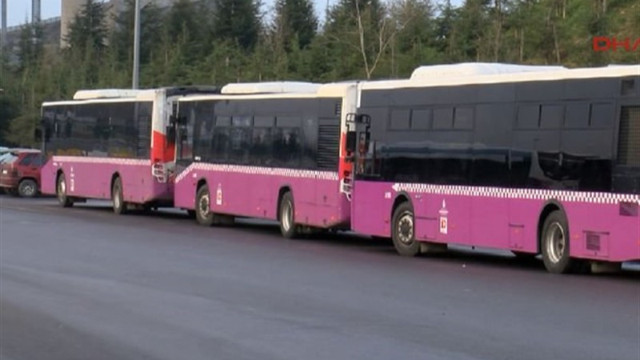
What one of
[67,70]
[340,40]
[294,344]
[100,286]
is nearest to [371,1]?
[340,40]

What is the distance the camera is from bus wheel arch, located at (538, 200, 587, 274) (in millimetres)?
19438

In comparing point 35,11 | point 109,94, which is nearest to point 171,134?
point 109,94

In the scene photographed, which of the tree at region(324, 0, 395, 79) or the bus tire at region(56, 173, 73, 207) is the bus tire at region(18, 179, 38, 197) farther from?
the tree at region(324, 0, 395, 79)

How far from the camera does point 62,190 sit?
1588 inches

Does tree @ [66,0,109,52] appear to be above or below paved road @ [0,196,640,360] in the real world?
above

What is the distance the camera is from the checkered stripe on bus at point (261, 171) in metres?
26.6

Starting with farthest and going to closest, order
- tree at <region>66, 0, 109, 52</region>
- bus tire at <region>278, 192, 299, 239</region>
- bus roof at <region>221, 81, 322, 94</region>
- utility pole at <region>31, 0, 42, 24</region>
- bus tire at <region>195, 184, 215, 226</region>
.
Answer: utility pole at <region>31, 0, 42, 24</region>, tree at <region>66, 0, 109, 52</region>, bus tire at <region>195, 184, 215, 226</region>, bus roof at <region>221, 81, 322, 94</region>, bus tire at <region>278, 192, 299, 239</region>

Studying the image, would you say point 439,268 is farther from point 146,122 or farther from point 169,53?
point 169,53

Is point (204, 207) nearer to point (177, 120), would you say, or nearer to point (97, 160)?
point (177, 120)

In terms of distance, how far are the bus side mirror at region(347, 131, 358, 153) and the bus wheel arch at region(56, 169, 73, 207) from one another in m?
17.0

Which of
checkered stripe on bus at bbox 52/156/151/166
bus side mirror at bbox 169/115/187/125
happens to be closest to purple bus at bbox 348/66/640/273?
bus side mirror at bbox 169/115/187/125

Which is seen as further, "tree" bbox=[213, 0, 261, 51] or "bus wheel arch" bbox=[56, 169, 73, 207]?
"tree" bbox=[213, 0, 261, 51]

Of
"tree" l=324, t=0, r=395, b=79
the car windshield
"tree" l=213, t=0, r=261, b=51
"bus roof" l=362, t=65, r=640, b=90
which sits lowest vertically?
the car windshield

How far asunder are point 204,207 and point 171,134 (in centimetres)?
323
